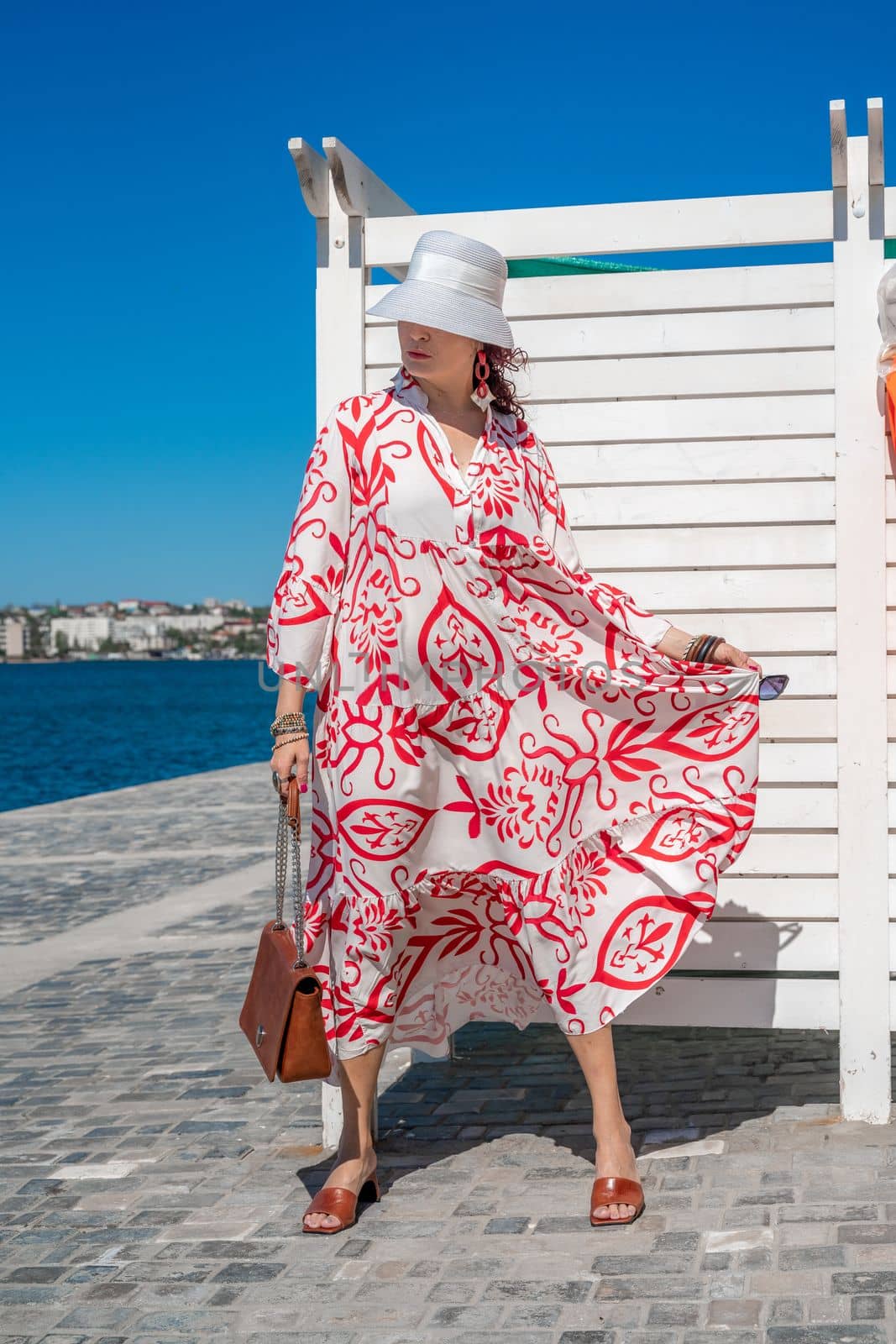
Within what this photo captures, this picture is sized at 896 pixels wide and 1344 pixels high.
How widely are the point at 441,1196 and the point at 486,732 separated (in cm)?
122

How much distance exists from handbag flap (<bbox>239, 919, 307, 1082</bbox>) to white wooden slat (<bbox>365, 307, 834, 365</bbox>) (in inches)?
69.2

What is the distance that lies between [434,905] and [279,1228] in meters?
0.90

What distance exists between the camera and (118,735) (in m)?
72.6

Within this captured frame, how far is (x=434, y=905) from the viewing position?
3.95 m

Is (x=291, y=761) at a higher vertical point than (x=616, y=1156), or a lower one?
higher

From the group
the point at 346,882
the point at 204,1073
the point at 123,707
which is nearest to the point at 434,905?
the point at 346,882

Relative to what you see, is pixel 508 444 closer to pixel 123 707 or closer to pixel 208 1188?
pixel 208 1188

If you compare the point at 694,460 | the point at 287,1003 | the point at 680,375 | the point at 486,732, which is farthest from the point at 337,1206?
the point at 680,375

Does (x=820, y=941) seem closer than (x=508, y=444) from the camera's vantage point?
No

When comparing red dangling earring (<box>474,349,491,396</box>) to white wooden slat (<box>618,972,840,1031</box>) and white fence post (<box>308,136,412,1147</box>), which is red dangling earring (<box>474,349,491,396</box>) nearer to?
white fence post (<box>308,136,412,1147</box>)

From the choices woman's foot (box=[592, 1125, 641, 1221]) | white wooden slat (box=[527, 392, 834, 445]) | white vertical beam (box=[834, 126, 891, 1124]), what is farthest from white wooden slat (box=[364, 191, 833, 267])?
woman's foot (box=[592, 1125, 641, 1221])

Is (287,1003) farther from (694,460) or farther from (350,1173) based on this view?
(694,460)

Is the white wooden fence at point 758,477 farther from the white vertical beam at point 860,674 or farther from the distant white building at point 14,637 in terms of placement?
the distant white building at point 14,637

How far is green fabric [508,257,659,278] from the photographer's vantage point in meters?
4.68
